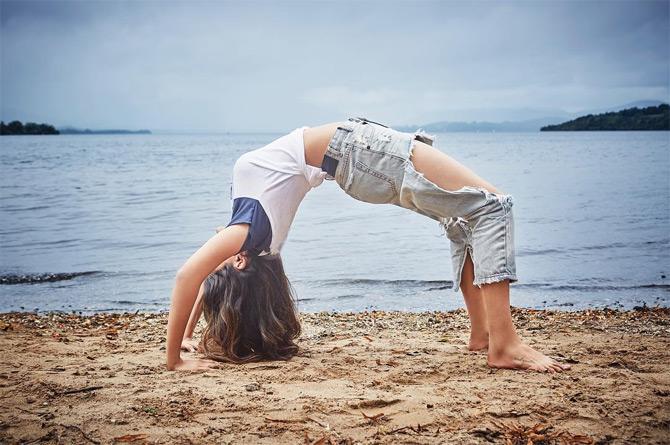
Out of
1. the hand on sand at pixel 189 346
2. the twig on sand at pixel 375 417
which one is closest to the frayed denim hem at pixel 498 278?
A: the twig on sand at pixel 375 417

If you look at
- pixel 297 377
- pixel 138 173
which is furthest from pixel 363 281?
pixel 138 173

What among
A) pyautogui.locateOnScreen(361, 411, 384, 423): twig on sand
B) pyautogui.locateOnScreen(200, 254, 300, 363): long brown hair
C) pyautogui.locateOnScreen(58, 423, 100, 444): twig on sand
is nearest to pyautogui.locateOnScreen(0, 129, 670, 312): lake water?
pyautogui.locateOnScreen(200, 254, 300, 363): long brown hair

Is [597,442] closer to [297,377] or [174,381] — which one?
[297,377]

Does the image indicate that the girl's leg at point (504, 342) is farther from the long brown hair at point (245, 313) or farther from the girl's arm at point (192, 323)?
the girl's arm at point (192, 323)

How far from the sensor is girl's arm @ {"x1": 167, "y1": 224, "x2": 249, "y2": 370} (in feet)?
13.0

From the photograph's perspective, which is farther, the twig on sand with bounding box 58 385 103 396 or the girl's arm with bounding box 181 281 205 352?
the girl's arm with bounding box 181 281 205 352

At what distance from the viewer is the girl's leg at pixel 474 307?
4.42m

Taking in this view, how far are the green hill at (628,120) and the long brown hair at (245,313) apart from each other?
384 feet

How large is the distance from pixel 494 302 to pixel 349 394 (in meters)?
1.10

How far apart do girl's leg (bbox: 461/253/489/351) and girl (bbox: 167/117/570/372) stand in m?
0.01

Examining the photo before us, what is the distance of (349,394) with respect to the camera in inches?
137

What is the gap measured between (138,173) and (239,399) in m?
31.7

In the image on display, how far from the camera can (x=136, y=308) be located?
7.96 meters

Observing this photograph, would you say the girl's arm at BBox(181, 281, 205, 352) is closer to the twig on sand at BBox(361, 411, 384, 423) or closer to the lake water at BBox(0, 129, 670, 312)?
the twig on sand at BBox(361, 411, 384, 423)
